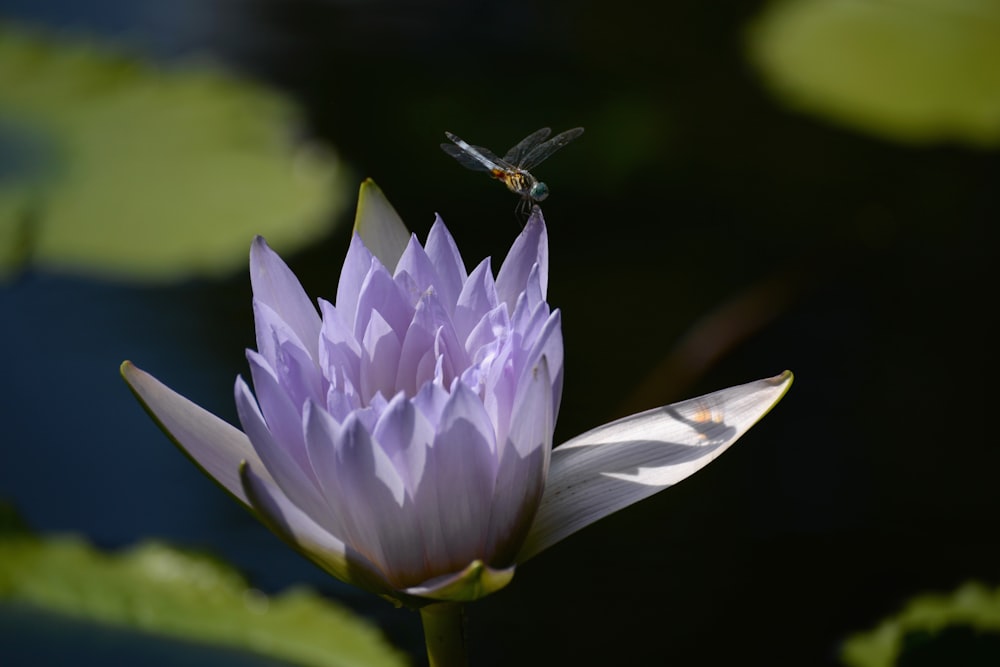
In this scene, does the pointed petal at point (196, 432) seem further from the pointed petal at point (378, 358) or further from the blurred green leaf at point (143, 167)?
the blurred green leaf at point (143, 167)

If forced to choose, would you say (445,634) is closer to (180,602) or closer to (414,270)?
(414,270)

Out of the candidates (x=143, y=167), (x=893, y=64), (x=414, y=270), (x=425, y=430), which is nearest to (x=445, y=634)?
(x=425, y=430)

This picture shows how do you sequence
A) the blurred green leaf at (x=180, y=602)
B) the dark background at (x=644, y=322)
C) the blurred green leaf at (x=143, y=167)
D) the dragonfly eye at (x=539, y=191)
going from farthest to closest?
the blurred green leaf at (x=143, y=167) < the dark background at (x=644, y=322) < the blurred green leaf at (x=180, y=602) < the dragonfly eye at (x=539, y=191)

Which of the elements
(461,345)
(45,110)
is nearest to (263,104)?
(45,110)

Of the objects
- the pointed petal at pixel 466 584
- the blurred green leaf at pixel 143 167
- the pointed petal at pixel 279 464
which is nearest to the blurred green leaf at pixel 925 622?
the pointed petal at pixel 466 584

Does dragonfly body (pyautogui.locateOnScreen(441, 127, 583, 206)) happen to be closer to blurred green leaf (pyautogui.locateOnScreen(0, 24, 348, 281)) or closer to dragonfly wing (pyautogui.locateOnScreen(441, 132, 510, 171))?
dragonfly wing (pyautogui.locateOnScreen(441, 132, 510, 171))

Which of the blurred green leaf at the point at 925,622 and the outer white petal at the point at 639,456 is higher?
the outer white petal at the point at 639,456
